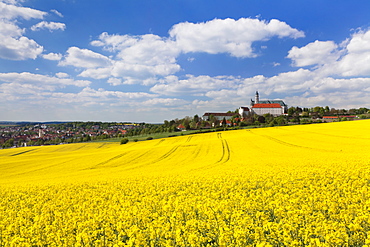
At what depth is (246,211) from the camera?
7.46 m

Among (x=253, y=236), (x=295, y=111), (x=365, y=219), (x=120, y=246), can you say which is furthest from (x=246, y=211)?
(x=295, y=111)

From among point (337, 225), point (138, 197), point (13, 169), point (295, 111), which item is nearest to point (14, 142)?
point (13, 169)

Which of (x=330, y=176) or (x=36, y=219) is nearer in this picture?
(x=36, y=219)

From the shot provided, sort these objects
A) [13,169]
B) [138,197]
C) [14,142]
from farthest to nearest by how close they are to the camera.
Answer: [14,142] → [13,169] → [138,197]

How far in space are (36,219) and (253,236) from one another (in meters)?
7.15

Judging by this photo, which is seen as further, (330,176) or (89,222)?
(330,176)

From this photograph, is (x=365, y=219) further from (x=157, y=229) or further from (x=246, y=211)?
(x=157, y=229)

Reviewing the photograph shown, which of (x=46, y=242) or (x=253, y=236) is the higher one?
(x=253, y=236)

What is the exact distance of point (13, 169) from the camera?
117 ft

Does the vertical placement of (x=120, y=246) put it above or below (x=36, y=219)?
above

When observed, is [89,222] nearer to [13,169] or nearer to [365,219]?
[365,219]

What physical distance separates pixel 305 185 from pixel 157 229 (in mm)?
7760

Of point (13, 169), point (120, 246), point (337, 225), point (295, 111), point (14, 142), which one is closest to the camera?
point (120, 246)

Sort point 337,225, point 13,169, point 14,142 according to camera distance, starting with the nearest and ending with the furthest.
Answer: point 337,225
point 13,169
point 14,142
